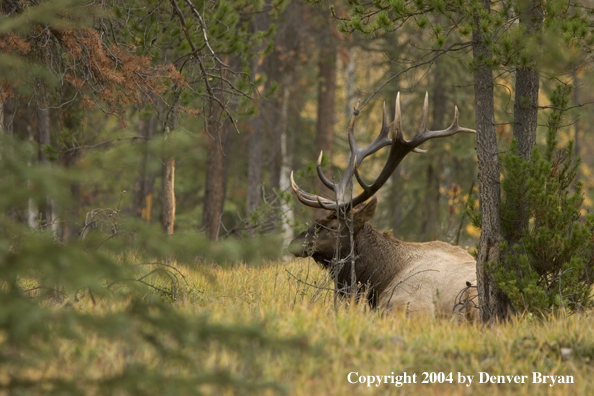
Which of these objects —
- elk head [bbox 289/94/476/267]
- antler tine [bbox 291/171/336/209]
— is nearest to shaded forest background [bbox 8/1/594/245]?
elk head [bbox 289/94/476/267]

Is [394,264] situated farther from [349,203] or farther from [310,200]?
[310,200]

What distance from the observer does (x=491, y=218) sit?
21.1 ft

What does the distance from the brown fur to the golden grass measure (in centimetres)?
111

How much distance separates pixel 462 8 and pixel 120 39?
4972mm

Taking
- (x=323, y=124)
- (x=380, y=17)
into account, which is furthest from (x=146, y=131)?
(x=380, y=17)

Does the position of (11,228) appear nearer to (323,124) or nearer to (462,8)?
(462,8)

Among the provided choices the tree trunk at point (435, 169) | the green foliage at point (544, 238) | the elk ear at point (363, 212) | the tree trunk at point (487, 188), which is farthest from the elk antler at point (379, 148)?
the tree trunk at point (435, 169)

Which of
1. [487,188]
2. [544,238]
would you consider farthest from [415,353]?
[487,188]

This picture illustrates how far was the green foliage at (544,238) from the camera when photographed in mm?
6078

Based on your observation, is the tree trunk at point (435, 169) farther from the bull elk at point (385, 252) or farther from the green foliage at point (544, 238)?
the green foliage at point (544, 238)

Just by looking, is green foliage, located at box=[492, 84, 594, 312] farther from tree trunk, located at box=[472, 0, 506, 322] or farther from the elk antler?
the elk antler

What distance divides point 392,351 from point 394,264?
306cm

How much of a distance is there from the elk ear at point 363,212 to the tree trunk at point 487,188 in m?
1.47

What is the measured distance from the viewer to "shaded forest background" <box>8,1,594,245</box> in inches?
265
